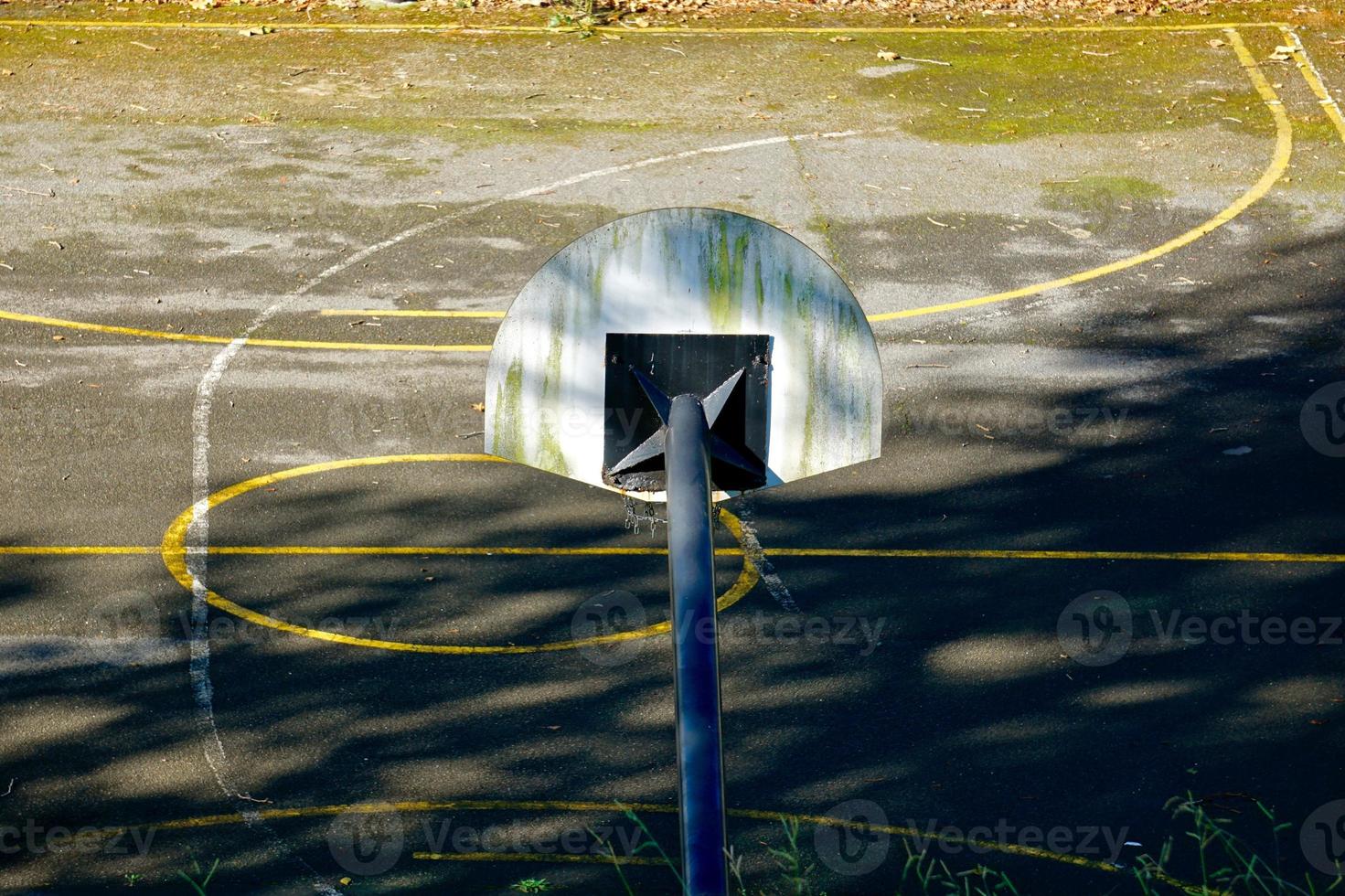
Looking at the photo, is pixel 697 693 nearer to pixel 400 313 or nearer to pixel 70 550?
pixel 70 550

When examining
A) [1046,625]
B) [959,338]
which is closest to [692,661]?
[1046,625]

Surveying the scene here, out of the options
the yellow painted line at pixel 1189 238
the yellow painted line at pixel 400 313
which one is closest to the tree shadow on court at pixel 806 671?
the yellow painted line at pixel 1189 238

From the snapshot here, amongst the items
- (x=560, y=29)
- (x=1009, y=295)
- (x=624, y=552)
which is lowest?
(x=624, y=552)

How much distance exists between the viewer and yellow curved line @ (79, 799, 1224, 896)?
7.92 m

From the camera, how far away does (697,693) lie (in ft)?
10.6

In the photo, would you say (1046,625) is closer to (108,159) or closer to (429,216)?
(429,216)

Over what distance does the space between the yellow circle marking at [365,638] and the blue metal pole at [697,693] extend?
600cm

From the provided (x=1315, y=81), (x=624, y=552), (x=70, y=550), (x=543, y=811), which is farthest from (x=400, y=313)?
(x=1315, y=81)

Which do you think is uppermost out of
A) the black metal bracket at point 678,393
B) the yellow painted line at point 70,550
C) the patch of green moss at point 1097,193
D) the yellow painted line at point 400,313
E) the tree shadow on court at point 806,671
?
the patch of green moss at point 1097,193

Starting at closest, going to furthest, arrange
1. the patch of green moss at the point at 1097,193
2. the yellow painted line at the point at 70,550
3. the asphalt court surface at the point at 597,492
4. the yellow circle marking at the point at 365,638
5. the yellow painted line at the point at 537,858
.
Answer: the yellow painted line at the point at 537,858 → the asphalt court surface at the point at 597,492 → the yellow circle marking at the point at 365,638 → the yellow painted line at the point at 70,550 → the patch of green moss at the point at 1097,193

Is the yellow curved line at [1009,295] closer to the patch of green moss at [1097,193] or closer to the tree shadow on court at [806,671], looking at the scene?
the patch of green moss at [1097,193]

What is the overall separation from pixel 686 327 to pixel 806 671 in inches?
190

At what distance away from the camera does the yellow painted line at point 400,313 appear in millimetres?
13461

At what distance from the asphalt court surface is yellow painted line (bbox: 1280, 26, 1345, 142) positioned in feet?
0.23
